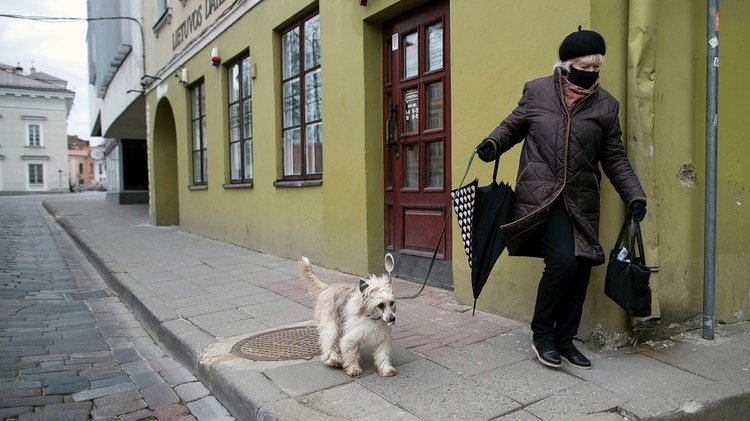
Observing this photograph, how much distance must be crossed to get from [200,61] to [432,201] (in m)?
7.44

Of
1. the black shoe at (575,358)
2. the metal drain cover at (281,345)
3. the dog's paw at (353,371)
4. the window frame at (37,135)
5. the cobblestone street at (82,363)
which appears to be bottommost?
the cobblestone street at (82,363)

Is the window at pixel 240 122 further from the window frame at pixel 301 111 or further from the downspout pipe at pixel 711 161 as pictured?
the downspout pipe at pixel 711 161

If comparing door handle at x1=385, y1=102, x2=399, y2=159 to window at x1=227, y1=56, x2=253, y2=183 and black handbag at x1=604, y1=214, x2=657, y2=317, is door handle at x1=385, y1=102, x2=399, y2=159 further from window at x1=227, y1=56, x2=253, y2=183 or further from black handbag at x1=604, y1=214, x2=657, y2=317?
window at x1=227, y1=56, x2=253, y2=183

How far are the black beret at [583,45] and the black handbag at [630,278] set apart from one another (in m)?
1.01

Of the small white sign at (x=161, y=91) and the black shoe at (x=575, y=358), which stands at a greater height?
the small white sign at (x=161, y=91)

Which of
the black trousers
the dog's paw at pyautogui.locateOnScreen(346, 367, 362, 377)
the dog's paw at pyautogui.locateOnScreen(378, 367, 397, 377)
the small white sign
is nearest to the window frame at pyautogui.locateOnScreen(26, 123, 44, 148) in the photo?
the small white sign

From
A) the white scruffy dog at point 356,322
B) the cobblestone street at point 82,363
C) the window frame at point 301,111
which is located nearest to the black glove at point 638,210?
the white scruffy dog at point 356,322

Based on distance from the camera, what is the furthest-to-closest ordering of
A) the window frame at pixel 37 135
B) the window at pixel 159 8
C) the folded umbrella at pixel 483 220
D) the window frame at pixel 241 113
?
the window frame at pixel 37 135 < the window at pixel 159 8 < the window frame at pixel 241 113 < the folded umbrella at pixel 483 220

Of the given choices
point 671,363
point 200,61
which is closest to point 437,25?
point 671,363

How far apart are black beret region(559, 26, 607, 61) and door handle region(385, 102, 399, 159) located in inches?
115

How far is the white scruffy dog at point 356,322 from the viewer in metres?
3.20

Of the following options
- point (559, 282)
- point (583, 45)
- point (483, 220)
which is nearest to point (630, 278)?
point (559, 282)

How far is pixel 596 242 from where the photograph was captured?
3.32 m

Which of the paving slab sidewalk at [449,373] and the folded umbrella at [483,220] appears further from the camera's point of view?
the folded umbrella at [483,220]
